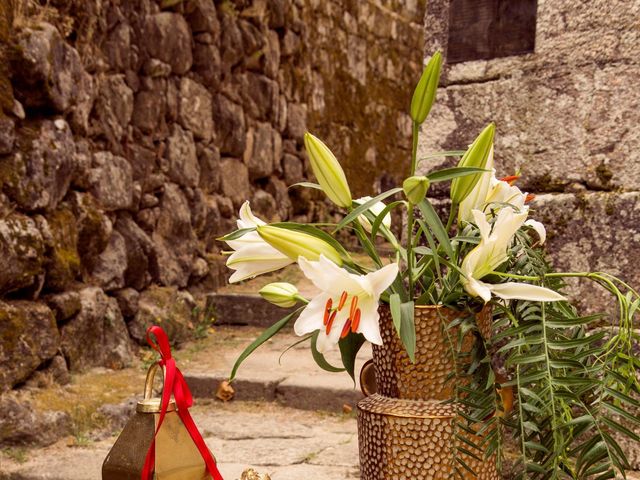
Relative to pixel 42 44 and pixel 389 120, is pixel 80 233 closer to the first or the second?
pixel 42 44

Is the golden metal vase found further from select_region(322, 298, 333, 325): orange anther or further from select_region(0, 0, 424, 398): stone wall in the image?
select_region(0, 0, 424, 398): stone wall

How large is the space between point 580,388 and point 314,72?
15.9 feet

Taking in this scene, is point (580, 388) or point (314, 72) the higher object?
point (314, 72)

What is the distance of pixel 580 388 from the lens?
Result: 3.32 ft

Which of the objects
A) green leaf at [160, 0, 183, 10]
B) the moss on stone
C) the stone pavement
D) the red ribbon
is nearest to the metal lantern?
the red ribbon

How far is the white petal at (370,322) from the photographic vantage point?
980 millimetres

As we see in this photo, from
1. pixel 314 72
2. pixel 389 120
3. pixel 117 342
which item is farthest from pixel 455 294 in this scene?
pixel 389 120

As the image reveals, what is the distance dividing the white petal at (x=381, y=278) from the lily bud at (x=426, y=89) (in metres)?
0.21

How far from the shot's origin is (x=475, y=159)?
1.09 metres

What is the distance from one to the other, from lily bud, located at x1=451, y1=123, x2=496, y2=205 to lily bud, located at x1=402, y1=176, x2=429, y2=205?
0.38ft

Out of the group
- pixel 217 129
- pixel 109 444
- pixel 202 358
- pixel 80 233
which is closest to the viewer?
pixel 109 444

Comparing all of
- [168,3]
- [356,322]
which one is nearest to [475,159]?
[356,322]

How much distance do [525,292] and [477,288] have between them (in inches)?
2.4

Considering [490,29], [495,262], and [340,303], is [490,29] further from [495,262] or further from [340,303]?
[340,303]
